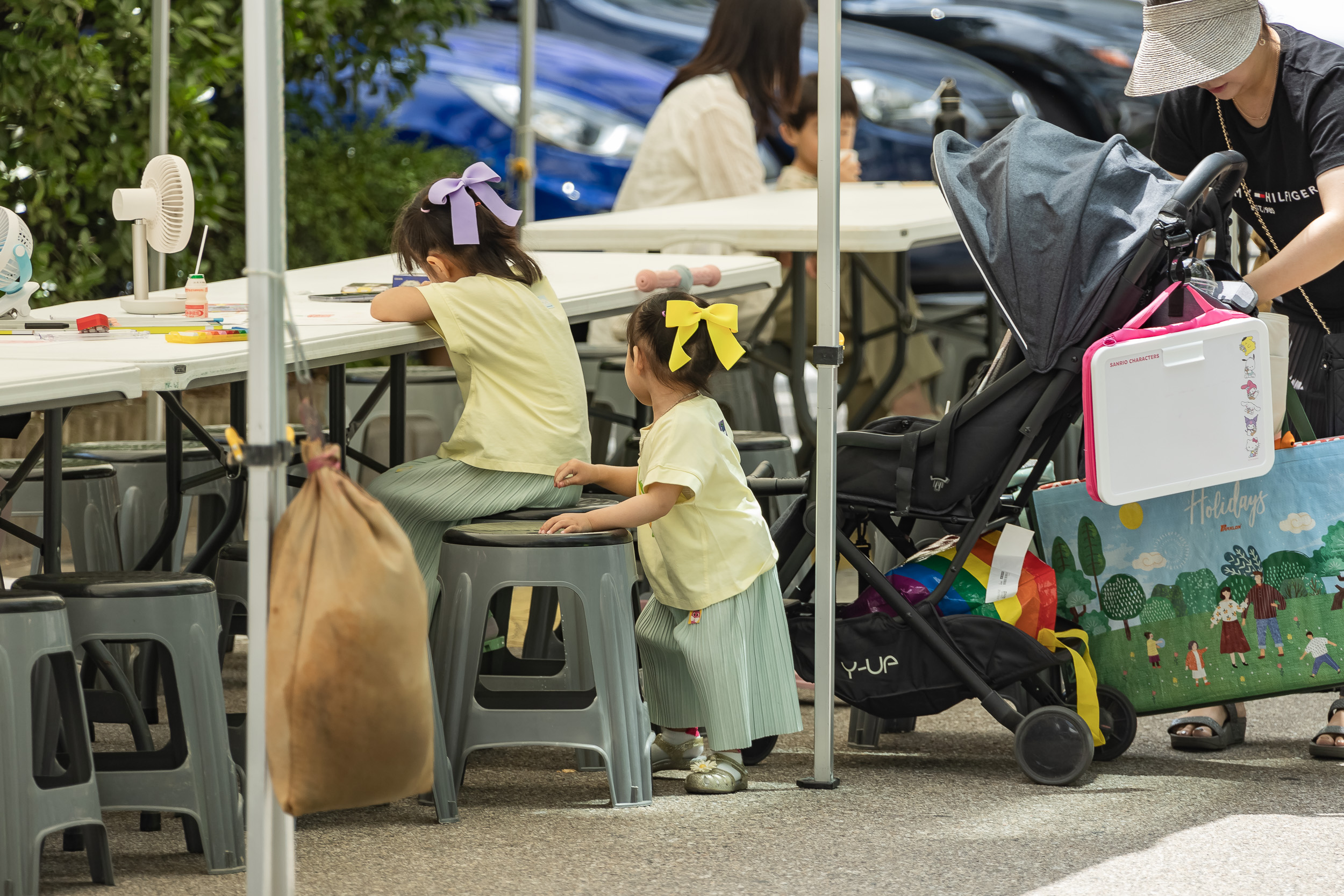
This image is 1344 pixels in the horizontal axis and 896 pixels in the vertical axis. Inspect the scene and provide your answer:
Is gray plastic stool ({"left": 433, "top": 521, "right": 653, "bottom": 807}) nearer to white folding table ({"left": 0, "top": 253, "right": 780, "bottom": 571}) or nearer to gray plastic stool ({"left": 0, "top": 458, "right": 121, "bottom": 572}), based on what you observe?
white folding table ({"left": 0, "top": 253, "right": 780, "bottom": 571})

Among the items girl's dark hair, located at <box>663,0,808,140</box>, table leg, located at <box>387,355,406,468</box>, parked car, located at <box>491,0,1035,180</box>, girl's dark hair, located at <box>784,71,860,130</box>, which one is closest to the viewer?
table leg, located at <box>387,355,406,468</box>

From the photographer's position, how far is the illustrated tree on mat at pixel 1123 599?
3.57m

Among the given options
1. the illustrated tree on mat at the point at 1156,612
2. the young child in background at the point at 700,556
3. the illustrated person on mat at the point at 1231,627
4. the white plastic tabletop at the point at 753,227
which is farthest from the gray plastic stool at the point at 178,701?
the white plastic tabletop at the point at 753,227

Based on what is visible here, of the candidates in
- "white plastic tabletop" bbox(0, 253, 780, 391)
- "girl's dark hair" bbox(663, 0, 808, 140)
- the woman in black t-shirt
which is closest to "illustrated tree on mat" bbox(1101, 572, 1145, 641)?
the woman in black t-shirt

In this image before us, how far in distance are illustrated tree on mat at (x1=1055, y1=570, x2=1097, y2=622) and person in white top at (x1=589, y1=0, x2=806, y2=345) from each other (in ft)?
7.13

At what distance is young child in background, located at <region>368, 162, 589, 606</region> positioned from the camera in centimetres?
347

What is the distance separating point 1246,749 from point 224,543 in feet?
7.34

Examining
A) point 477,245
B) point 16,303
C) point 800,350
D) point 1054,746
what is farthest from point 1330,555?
point 16,303

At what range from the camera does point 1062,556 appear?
3.61 m

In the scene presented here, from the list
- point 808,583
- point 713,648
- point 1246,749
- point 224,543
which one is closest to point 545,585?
point 713,648

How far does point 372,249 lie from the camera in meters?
7.21

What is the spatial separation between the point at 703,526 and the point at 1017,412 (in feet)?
2.07

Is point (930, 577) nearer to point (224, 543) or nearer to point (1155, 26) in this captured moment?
point (1155, 26)

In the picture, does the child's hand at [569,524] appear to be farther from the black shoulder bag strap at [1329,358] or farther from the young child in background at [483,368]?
the black shoulder bag strap at [1329,358]
